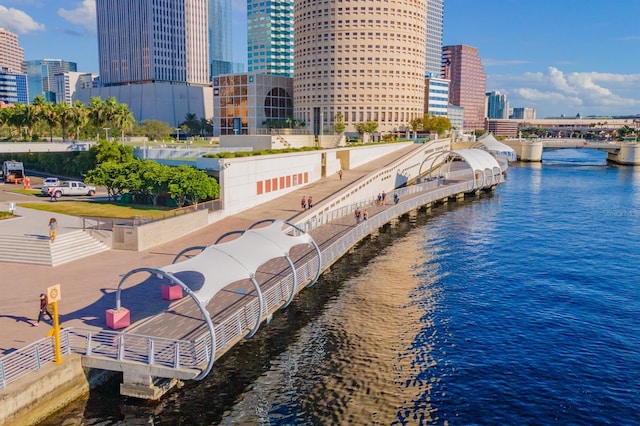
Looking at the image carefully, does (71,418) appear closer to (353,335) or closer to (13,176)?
(353,335)

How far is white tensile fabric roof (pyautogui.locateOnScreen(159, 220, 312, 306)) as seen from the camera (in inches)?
905

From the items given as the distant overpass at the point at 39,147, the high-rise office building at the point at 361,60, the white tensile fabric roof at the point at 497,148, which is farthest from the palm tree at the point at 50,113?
the white tensile fabric roof at the point at 497,148

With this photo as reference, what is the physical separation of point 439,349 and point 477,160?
65145 mm

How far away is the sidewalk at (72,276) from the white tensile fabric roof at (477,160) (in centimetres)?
4340

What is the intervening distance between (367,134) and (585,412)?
96.1 metres

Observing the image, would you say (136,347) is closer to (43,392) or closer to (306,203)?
(43,392)

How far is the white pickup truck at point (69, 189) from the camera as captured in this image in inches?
2176

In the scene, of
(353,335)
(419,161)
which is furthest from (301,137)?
(353,335)

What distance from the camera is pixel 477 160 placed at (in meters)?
88.1

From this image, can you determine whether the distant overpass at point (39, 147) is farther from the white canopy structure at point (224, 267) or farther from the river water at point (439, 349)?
the white canopy structure at point (224, 267)

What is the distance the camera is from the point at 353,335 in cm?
2970

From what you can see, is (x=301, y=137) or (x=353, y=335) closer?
(x=353, y=335)

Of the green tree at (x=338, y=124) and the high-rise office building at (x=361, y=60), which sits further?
the high-rise office building at (x=361, y=60)

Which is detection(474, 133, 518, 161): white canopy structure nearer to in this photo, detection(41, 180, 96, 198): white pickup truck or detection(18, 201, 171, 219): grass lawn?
detection(41, 180, 96, 198): white pickup truck
